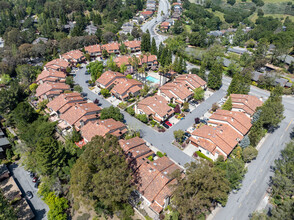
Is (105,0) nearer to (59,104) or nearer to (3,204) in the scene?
(59,104)

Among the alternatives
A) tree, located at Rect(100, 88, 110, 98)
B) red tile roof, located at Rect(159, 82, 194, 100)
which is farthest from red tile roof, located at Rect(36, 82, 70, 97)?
red tile roof, located at Rect(159, 82, 194, 100)

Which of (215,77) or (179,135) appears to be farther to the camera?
(215,77)

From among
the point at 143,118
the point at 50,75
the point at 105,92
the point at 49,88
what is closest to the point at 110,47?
the point at 50,75

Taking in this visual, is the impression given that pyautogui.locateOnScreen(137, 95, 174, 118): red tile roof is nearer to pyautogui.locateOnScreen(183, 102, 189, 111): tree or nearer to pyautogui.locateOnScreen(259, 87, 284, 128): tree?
pyautogui.locateOnScreen(183, 102, 189, 111): tree

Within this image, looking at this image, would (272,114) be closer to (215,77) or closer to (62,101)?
(215,77)

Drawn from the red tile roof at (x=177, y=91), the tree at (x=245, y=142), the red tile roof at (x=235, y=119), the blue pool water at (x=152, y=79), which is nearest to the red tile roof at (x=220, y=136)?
the tree at (x=245, y=142)

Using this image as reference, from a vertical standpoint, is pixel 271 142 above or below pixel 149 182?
below

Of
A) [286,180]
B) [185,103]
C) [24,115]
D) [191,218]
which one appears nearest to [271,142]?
[286,180]
